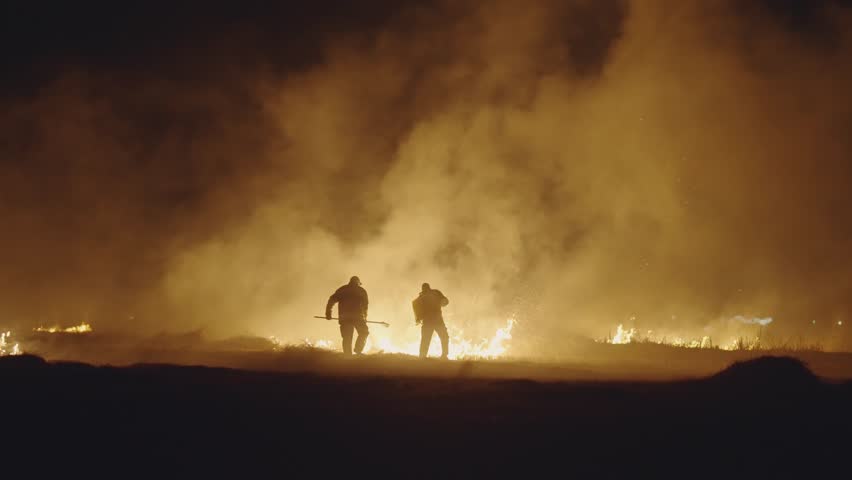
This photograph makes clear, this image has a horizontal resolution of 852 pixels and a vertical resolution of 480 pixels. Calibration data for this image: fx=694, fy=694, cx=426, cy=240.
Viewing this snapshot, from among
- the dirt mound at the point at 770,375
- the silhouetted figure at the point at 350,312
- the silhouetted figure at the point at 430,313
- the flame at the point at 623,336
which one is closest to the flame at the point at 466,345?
the silhouetted figure at the point at 430,313

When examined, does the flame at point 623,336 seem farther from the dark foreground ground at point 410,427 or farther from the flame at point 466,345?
the dark foreground ground at point 410,427

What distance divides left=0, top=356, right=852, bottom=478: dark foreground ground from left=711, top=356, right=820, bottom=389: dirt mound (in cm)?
2

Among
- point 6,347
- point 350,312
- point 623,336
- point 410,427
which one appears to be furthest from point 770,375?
point 6,347

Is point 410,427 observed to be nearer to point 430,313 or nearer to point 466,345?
point 430,313

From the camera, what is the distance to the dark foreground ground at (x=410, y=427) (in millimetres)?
4988

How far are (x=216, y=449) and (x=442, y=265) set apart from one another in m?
14.1

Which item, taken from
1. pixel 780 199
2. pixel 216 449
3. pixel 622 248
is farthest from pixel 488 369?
pixel 780 199

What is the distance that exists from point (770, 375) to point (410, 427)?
164 inches

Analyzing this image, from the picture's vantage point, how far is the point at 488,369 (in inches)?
417

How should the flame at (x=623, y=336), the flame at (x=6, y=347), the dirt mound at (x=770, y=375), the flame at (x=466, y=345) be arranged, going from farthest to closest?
the flame at (x=623, y=336) < the flame at (x=6, y=347) < the flame at (x=466, y=345) < the dirt mound at (x=770, y=375)

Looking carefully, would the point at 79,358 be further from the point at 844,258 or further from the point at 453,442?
the point at 844,258

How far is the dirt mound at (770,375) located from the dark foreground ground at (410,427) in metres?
A: 0.02

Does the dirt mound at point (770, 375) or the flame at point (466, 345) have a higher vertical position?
the flame at point (466, 345)

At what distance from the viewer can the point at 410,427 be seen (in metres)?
5.79
